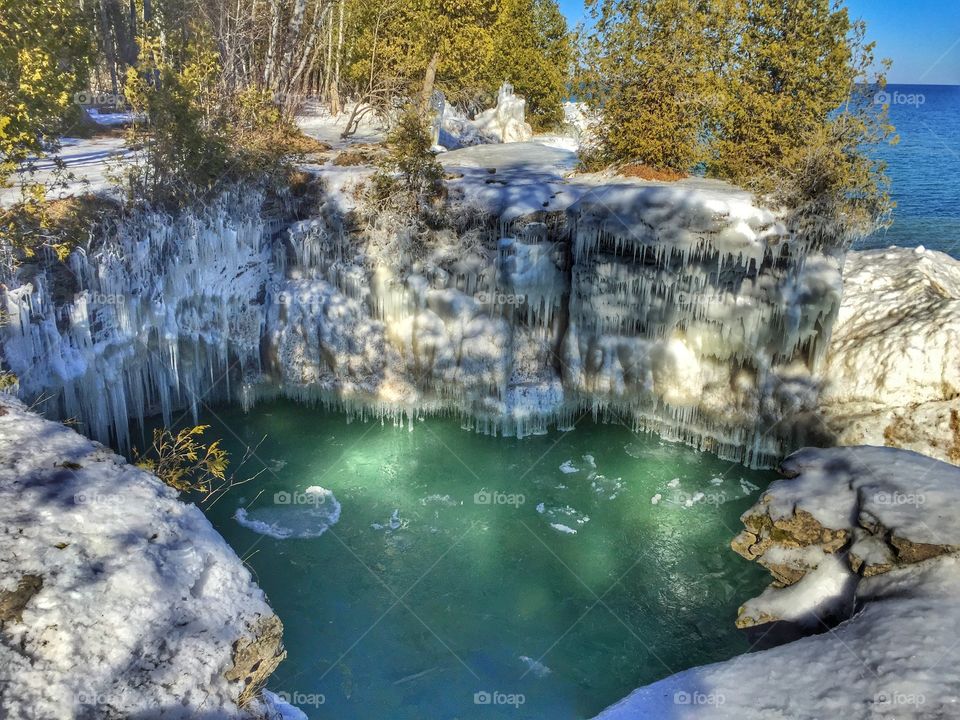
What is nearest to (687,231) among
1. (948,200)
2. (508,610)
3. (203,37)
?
(508,610)

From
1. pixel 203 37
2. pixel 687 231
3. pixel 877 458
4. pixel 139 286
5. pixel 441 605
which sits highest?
pixel 203 37

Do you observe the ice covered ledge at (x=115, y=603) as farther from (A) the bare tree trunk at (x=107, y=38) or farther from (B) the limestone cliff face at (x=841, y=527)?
(A) the bare tree trunk at (x=107, y=38)

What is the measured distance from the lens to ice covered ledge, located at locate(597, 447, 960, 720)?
871 cm

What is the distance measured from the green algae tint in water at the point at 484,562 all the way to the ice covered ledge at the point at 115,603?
529 centimetres

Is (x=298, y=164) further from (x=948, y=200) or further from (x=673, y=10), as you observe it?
(x=948, y=200)

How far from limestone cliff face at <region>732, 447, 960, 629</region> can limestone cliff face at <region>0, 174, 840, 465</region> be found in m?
4.02

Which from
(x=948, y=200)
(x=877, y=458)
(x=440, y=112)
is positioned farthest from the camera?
(x=948, y=200)

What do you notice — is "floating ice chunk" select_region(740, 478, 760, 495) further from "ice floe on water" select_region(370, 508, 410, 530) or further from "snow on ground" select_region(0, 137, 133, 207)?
"snow on ground" select_region(0, 137, 133, 207)

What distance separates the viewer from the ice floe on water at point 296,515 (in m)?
14.5

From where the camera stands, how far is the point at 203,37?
1056 inches

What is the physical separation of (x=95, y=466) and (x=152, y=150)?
1273 cm

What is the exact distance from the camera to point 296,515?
15.0 meters

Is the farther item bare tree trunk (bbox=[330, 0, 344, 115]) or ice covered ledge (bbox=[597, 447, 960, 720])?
bare tree trunk (bbox=[330, 0, 344, 115])

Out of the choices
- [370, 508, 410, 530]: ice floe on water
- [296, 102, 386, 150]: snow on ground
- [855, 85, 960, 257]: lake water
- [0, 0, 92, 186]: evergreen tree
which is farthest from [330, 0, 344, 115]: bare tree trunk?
[370, 508, 410, 530]: ice floe on water
